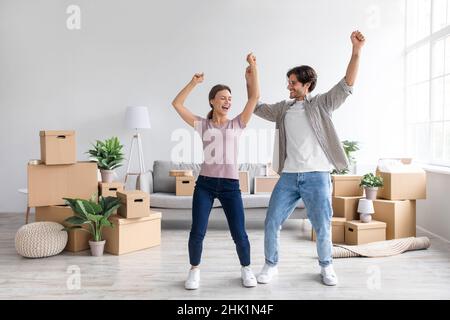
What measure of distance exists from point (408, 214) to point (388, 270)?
3.60 ft

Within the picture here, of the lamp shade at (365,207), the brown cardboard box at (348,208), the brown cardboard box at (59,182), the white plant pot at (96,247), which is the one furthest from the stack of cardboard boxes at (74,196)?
the lamp shade at (365,207)

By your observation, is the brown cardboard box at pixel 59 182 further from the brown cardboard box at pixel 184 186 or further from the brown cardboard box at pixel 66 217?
the brown cardboard box at pixel 184 186

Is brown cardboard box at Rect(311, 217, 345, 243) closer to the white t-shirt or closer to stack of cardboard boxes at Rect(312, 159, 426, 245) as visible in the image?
stack of cardboard boxes at Rect(312, 159, 426, 245)

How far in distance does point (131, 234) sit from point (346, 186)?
205 cm

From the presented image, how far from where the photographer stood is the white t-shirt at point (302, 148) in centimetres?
264

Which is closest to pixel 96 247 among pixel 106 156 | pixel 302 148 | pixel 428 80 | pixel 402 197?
pixel 106 156

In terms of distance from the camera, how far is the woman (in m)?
2.56

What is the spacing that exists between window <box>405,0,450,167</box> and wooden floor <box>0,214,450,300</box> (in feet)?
3.96

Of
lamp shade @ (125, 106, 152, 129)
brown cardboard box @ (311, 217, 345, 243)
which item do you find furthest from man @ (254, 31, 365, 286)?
lamp shade @ (125, 106, 152, 129)

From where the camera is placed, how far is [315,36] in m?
5.62

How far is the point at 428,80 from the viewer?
15.8 feet

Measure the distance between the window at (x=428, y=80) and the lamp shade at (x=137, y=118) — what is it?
314 centimetres

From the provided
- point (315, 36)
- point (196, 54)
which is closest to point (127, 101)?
point (196, 54)
